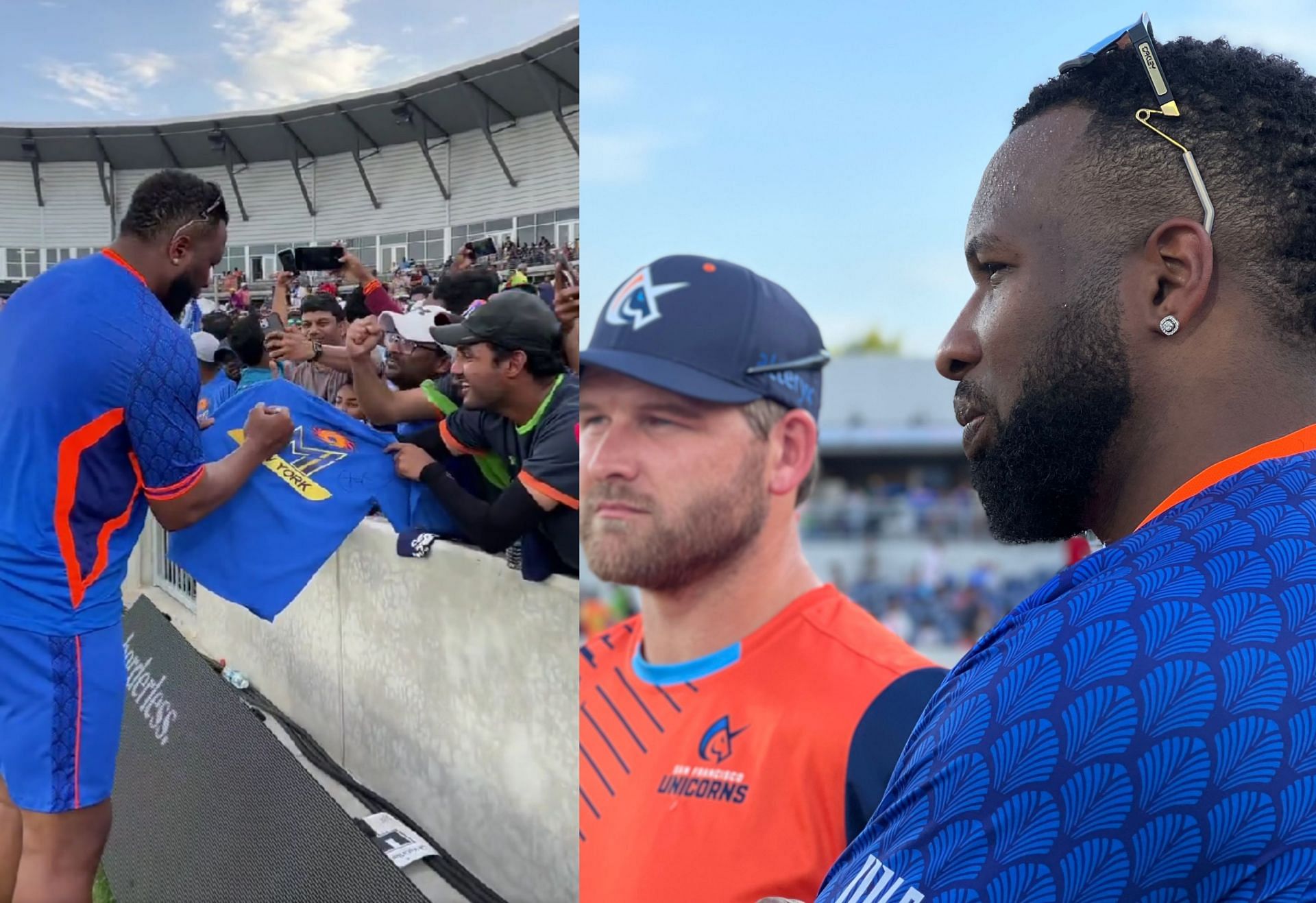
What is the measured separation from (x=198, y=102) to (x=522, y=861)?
1.44 meters

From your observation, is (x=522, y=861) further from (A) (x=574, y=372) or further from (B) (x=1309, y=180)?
(B) (x=1309, y=180)

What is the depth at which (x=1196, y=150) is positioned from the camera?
1.73 ft

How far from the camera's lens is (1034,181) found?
0.57 m

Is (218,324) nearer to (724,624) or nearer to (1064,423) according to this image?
(724,624)

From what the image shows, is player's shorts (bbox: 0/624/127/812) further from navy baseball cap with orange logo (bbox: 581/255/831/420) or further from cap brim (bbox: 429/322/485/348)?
navy baseball cap with orange logo (bbox: 581/255/831/420)

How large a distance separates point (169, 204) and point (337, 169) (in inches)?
10.8

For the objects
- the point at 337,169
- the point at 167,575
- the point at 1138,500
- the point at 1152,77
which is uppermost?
the point at 337,169

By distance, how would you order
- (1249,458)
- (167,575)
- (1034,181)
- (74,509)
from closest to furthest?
(1249,458)
(1034,181)
(74,509)
(167,575)

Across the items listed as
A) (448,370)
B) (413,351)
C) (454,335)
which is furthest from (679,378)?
(413,351)

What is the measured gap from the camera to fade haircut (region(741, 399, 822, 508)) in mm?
772

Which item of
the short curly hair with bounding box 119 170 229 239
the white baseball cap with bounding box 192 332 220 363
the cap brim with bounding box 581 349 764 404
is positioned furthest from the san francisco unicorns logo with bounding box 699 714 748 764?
the short curly hair with bounding box 119 170 229 239

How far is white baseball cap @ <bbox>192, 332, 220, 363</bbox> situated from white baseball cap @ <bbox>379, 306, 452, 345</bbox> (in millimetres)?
284

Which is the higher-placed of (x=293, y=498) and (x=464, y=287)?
(x=464, y=287)

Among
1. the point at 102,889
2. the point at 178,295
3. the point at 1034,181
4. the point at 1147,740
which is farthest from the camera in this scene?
the point at 102,889
